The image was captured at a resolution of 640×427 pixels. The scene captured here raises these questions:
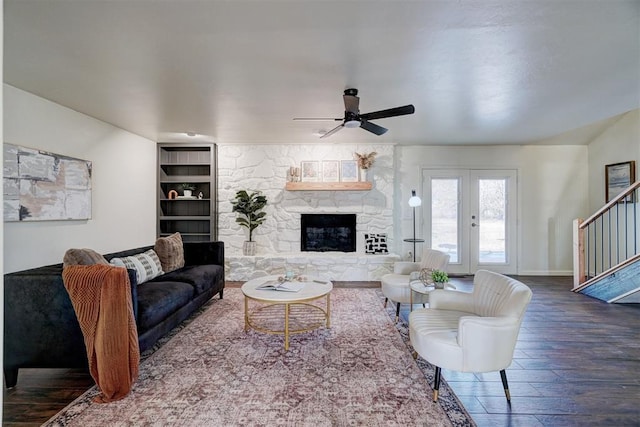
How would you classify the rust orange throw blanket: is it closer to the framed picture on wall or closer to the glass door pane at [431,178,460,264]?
the glass door pane at [431,178,460,264]

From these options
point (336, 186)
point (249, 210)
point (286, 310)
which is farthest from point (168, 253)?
point (336, 186)

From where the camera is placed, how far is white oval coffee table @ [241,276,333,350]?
2.85 meters

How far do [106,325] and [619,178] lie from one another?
23.7 ft

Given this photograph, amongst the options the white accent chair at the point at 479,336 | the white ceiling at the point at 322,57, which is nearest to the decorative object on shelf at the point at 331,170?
the white ceiling at the point at 322,57

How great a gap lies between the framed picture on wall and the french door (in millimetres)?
1371

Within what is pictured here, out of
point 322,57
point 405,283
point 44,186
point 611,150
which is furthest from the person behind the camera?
point 611,150

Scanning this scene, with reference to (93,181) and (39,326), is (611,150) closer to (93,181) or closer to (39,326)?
(39,326)

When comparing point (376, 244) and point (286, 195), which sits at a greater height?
point (286, 195)

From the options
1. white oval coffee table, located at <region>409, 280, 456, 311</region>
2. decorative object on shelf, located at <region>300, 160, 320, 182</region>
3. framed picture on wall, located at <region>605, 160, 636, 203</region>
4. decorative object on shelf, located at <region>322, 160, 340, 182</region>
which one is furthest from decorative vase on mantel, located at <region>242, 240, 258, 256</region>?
framed picture on wall, located at <region>605, 160, 636, 203</region>

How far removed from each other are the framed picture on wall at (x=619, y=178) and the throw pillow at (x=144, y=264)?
6.95 m

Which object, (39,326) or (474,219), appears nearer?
(39,326)

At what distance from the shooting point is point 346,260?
17.7ft

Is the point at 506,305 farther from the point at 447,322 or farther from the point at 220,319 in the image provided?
the point at 220,319

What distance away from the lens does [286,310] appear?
2.81m
